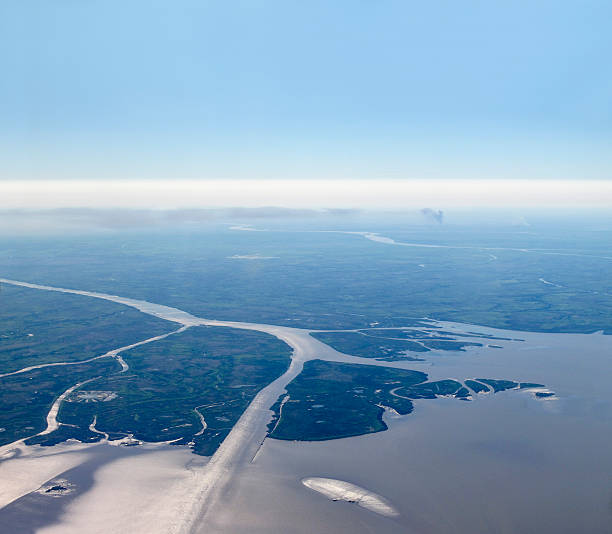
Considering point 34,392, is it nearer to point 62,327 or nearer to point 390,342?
point 62,327

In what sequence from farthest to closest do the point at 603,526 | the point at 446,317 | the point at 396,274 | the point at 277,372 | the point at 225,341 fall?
the point at 396,274 < the point at 446,317 < the point at 225,341 < the point at 277,372 < the point at 603,526

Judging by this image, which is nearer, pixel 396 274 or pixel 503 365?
pixel 503 365

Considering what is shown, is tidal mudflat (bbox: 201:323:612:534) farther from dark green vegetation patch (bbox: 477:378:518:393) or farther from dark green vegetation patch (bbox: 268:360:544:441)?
dark green vegetation patch (bbox: 268:360:544:441)

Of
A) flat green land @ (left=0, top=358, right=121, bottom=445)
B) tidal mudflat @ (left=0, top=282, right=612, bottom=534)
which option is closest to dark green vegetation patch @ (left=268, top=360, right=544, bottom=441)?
tidal mudflat @ (left=0, top=282, right=612, bottom=534)

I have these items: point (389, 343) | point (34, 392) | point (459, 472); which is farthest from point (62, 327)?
point (459, 472)

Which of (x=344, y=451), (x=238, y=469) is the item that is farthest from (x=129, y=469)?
(x=344, y=451)

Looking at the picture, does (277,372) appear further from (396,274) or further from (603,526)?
(396,274)

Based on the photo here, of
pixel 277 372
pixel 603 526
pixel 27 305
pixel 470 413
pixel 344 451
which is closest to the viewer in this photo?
pixel 603 526
